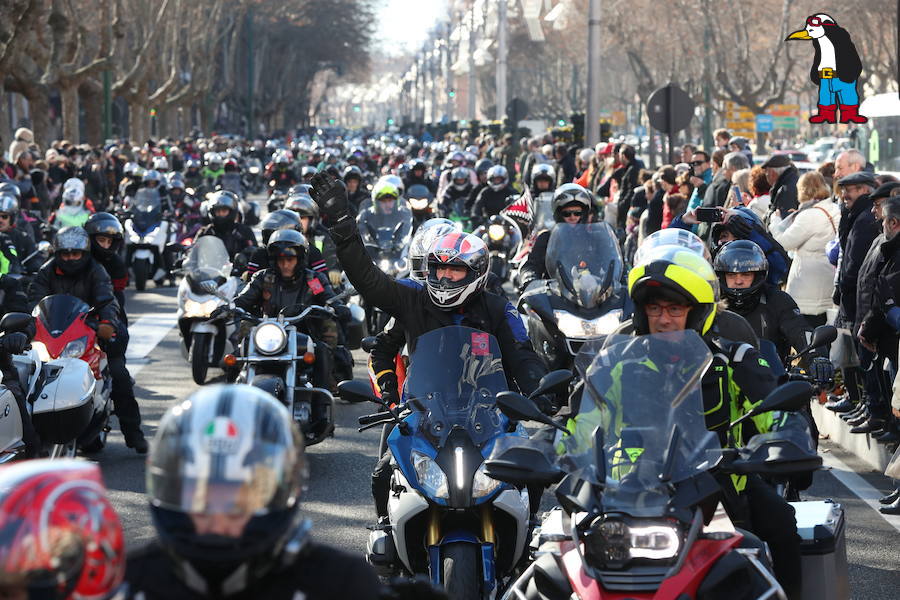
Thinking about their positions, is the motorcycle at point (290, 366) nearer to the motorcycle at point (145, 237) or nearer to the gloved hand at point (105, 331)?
the gloved hand at point (105, 331)

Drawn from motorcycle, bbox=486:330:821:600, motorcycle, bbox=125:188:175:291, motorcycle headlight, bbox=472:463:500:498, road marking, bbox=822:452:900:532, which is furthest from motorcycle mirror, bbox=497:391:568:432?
motorcycle, bbox=125:188:175:291

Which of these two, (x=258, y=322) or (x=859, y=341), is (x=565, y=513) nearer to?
(x=258, y=322)

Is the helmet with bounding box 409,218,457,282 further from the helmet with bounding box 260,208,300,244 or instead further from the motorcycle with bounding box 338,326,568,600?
the helmet with bounding box 260,208,300,244

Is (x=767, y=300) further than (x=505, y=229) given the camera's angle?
No

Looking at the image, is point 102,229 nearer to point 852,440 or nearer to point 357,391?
point 852,440

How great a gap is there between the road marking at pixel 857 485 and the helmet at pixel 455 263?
2.84 metres

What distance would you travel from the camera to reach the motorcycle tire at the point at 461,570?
5.70 metres

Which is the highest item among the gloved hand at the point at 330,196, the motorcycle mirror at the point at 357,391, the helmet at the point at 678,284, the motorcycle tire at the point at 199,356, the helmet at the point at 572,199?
the gloved hand at the point at 330,196

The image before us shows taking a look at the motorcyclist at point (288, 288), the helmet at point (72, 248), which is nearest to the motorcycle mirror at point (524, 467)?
the motorcyclist at point (288, 288)

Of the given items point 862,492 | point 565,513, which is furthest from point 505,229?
point 565,513

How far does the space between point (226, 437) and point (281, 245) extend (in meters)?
7.68

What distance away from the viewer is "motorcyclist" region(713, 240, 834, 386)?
825 cm

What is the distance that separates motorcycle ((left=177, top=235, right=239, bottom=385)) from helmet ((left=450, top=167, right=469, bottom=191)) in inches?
325

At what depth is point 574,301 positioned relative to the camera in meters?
10.5
